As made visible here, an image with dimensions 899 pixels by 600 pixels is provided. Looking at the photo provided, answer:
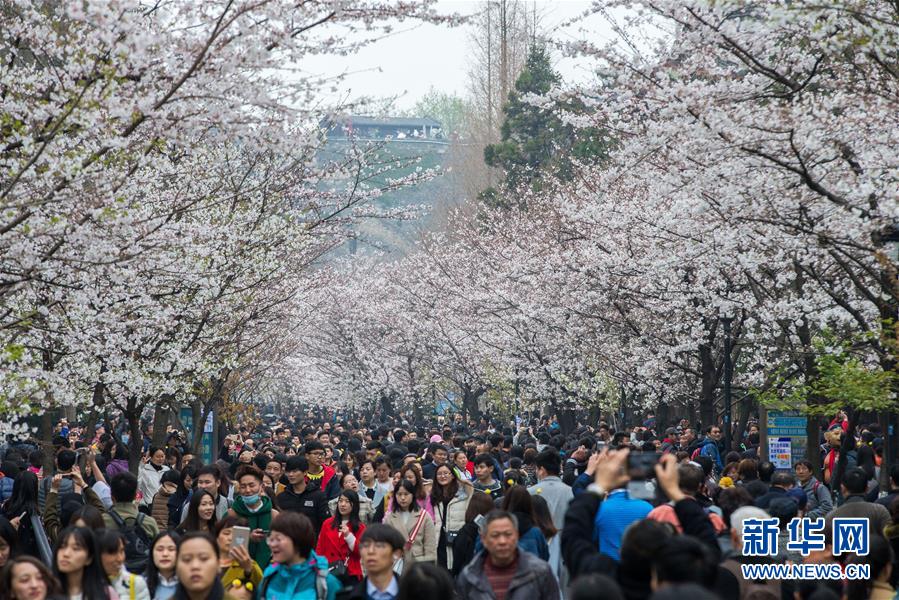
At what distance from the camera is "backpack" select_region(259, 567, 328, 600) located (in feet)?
24.1

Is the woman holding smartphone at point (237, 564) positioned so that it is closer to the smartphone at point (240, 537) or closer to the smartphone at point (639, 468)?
the smartphone at point (240, 537)

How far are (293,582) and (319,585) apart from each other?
166 millimetres

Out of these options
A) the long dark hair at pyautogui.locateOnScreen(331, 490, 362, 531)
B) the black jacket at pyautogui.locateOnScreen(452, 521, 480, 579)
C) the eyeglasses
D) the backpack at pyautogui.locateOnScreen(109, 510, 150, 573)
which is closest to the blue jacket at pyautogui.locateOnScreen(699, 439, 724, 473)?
the long dark hair at pyautogui.locateOnScreen(331, 490, 362, 531)

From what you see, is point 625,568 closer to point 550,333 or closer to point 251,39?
point 251,39

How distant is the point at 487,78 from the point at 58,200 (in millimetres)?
45601

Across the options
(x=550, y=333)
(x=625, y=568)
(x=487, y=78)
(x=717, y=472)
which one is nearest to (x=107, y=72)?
(x=625, y=568)

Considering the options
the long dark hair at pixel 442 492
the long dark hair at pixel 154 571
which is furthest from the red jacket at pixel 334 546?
the long dark hair at pixel 154 571

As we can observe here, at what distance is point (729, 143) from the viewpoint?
11445mm

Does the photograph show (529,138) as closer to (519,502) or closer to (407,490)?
(407,490)

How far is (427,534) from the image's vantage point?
34.6 ft

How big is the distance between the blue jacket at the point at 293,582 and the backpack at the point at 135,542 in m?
2.46

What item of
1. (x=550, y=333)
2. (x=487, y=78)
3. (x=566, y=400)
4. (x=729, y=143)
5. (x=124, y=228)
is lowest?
(x=566, y=400)

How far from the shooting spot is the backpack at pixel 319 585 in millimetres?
7359

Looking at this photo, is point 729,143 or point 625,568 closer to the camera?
point 625,568
